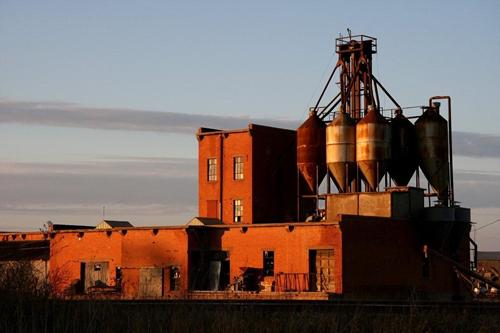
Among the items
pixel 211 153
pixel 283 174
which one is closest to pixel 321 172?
pixel 283 174

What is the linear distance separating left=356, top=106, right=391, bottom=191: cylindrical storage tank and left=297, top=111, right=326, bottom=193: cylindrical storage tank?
10.3 feet

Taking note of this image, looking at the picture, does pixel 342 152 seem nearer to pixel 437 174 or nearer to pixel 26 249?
pixel 437 174

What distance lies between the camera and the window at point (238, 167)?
5919 centimetres

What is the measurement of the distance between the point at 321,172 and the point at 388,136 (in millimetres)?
4941

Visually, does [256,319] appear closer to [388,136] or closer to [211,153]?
[388,136]

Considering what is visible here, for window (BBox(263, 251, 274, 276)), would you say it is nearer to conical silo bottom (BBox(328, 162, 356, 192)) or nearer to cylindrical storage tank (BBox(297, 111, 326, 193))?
conical silo bottom (BBox(328, 162, 356, 192))

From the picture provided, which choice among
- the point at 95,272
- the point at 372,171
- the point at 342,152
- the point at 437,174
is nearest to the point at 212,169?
the point at 342,152

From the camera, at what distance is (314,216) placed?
54.3m

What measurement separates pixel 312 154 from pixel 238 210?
5.94 meters

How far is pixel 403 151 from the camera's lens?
55.5 m

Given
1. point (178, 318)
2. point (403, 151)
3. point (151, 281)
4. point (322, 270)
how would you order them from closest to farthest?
point (178, 318) < point (322, 270) < point (151, 281) < point (403, 151)

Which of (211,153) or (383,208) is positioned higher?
(211,153)

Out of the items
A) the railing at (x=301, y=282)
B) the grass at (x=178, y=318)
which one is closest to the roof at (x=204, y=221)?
the railing at (x=301, y=282)

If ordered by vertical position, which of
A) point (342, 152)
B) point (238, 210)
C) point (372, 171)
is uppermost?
point (342, 152)
